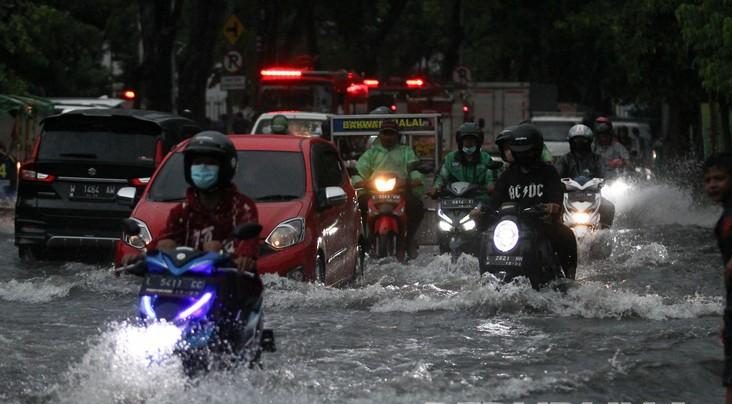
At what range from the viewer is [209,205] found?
9.16 metres

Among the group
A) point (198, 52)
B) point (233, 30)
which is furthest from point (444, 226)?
point (233, 30)

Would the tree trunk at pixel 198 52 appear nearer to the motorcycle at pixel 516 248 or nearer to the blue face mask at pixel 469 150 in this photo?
the blue face mask at pixel 469 150

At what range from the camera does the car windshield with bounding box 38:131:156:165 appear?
18.6 m

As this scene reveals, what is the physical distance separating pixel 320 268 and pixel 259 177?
3.32ft

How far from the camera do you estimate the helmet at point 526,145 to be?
13648 mm

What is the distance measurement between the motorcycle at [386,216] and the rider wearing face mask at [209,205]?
894 cm

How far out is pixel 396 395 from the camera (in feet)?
31.0

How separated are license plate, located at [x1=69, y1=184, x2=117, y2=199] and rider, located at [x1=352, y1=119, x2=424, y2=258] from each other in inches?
104

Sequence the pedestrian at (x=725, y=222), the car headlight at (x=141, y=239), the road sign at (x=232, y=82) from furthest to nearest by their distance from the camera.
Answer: the road sign at (x=232, y=82)
the car headlight at (x=141, y=239)
the pedestrian at (x=725, y=222)

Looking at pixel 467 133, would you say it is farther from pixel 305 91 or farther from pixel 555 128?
pixel 555 128

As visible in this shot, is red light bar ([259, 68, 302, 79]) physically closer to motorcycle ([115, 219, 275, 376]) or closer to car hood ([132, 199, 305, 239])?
car hood ([132, 199, 305, 239])

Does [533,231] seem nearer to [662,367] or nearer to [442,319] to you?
[442,319]

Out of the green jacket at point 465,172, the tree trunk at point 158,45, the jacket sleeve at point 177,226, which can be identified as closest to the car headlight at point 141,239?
the green jacket at point 465,172

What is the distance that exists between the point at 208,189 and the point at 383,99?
32746 millimetres
